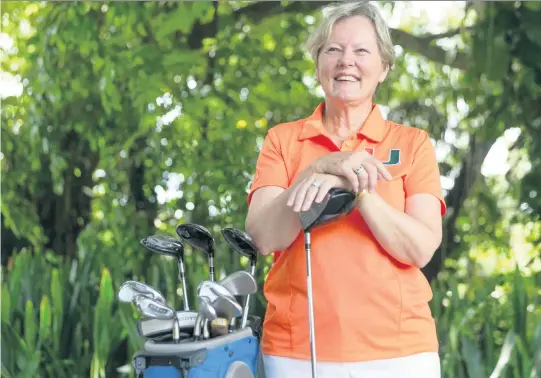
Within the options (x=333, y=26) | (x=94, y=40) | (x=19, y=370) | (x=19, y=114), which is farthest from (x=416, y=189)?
(x=19, y=114)

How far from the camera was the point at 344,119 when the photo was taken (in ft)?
4.68

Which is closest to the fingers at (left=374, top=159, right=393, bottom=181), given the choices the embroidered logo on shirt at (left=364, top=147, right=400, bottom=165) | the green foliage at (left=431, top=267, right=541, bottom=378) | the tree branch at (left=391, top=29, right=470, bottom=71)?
the embroidered logo on shirt at (left=364, top=147, right=400, bottom=165)

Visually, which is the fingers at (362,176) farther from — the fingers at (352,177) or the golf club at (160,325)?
the golf club at (160,325)

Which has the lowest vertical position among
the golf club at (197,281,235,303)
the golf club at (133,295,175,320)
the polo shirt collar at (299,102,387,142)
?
the golf club at (133,295,175,320)

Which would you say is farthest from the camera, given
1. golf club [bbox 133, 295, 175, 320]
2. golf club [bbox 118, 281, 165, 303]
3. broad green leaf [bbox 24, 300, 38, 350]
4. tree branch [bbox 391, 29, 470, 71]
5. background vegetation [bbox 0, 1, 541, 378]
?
tree branch [bbox 391, 29, 470, 71]

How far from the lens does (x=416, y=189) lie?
53.1 inches

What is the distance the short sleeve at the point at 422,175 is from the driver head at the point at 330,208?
0.13m

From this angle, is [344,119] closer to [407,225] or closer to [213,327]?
[407,225]

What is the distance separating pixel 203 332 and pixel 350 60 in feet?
1.65

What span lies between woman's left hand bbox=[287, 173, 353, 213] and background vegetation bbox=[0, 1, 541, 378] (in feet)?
7.00

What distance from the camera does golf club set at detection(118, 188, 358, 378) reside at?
1.26m

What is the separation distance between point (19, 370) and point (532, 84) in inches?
95.7

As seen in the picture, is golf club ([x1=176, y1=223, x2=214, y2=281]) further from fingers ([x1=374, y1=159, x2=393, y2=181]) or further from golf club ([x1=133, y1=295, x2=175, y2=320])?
fingers ([x1=374, y1=159, x2=393, y2=181])

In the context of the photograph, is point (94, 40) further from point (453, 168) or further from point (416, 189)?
point (416, 189)
